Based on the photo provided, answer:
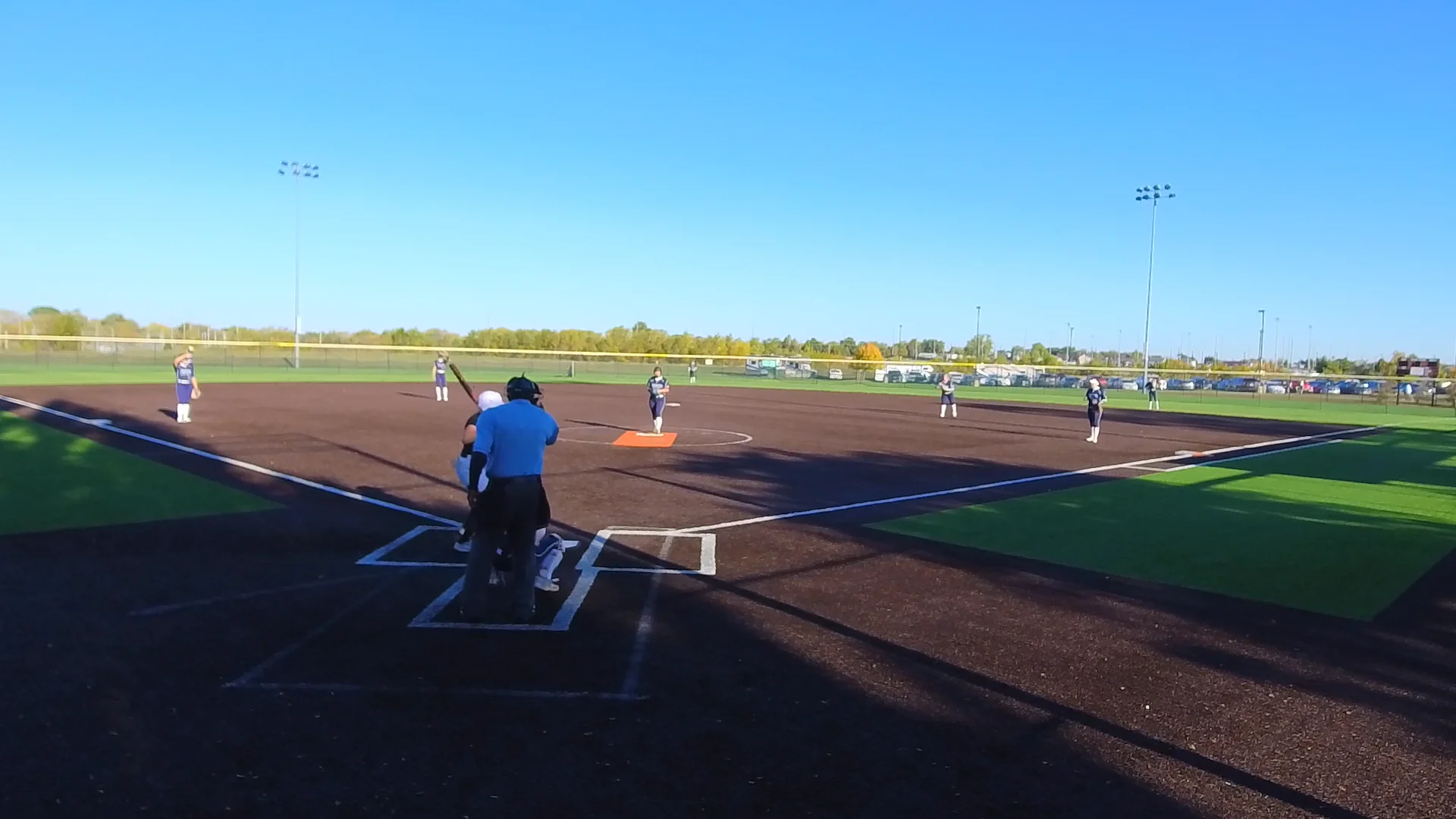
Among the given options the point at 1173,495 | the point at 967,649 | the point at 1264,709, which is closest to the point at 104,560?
the point at 967,649

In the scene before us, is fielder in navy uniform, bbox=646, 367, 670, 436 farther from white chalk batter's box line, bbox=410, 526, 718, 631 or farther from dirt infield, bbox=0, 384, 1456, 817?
white chalk batter's box line, bbox=410, 526, 718, 631

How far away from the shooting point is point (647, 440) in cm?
2275

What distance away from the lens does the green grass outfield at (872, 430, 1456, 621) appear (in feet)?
31.6

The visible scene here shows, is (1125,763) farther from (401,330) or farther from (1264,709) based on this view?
(401,330)

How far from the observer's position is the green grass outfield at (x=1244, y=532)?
9641 millimetres

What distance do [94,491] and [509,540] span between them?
358 inches

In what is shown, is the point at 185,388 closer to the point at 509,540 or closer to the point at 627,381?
the point at 509,540

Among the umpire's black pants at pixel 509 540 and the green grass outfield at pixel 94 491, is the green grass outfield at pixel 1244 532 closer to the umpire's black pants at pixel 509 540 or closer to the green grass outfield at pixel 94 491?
the umpire's black pants at pixel 509 540

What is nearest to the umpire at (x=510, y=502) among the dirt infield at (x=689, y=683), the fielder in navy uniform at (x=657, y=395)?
the dirt infield at (x=689, y=683)

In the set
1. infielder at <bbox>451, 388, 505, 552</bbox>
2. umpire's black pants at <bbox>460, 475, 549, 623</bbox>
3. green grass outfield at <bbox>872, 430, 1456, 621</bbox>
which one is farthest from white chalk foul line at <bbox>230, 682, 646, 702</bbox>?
green grass outfield at <bbox>872, 430, 1456, 621</bbox>

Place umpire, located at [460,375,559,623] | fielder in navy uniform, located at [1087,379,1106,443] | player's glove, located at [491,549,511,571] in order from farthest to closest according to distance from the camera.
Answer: fielder in navy uniform, located at [1087,379,1106,443], player's glove, located at [491,549,511,571], umpire, located at [460,375,559,623]

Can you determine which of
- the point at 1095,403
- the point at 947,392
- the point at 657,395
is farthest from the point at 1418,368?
the point at 657,395

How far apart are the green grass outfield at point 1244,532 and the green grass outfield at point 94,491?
8.91m

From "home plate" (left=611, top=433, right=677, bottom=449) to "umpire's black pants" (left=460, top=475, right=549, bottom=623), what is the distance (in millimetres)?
13698
